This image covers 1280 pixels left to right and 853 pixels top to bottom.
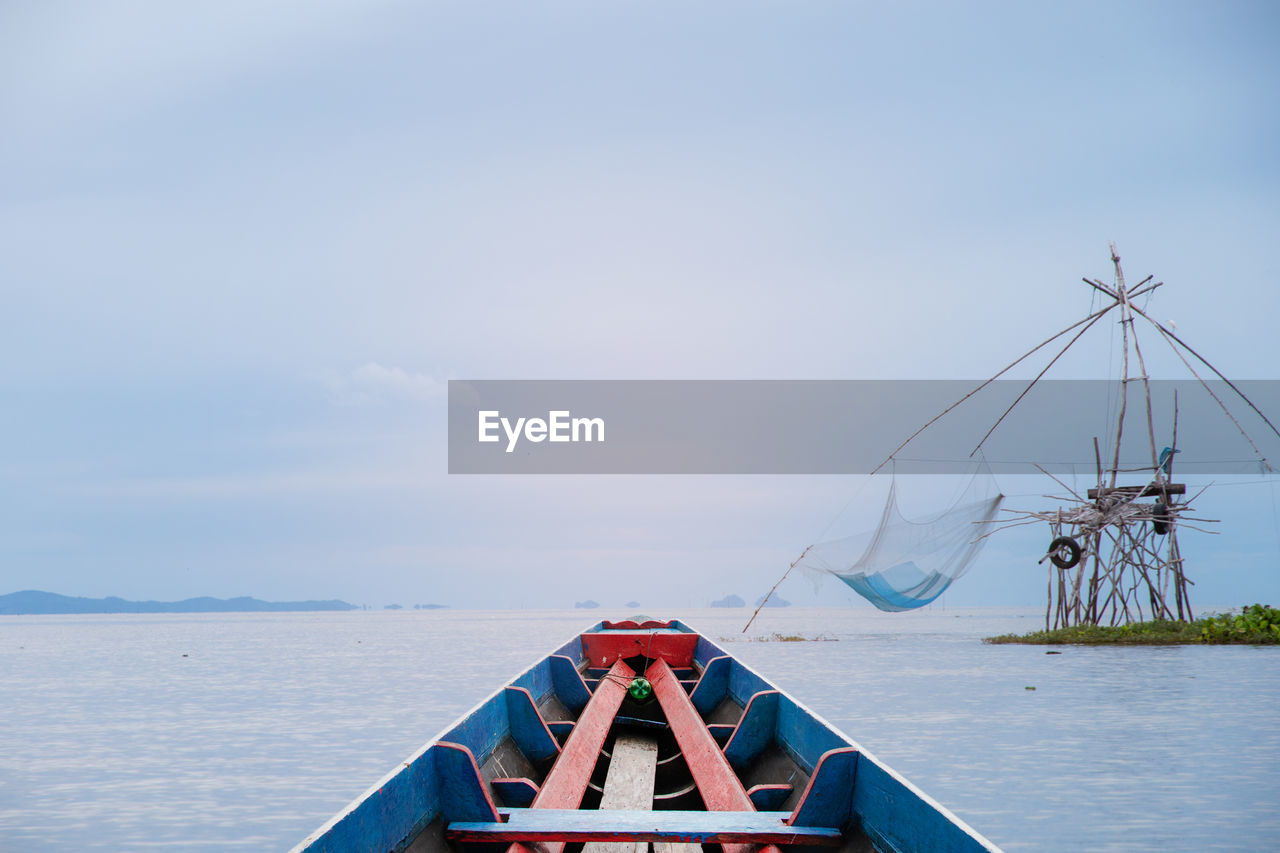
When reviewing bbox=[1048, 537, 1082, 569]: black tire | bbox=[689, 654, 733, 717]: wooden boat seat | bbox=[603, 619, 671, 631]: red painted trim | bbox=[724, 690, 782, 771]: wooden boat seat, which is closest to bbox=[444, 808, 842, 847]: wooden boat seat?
bbox=[724, 690, 782, 771]: wooden boat seat

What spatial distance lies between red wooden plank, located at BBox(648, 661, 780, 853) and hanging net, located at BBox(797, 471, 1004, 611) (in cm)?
1151

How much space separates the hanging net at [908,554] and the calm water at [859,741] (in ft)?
6.02

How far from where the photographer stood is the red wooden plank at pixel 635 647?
8000 mm

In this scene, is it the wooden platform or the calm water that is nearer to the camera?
the calm water

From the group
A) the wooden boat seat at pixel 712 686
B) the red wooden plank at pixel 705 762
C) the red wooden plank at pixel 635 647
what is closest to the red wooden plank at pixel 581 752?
the red wooden plank at pixel 705 762

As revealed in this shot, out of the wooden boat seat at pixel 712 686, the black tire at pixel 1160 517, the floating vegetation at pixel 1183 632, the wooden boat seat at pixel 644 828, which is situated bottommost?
the floating vegetation at pixel 1183 632

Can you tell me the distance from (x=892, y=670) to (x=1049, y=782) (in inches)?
424

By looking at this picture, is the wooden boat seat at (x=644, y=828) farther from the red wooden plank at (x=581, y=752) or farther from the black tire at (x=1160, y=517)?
the black tire at (x=1160, y=517)

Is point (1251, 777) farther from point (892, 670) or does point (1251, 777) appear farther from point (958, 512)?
point (892, 670)

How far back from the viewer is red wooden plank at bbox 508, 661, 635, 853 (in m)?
3.39

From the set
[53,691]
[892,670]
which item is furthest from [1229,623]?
[53,691]

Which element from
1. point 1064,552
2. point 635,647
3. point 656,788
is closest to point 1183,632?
point 1064,552

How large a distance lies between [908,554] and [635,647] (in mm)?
10439

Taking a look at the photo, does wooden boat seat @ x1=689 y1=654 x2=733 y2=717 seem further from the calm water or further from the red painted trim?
the red painted trim
